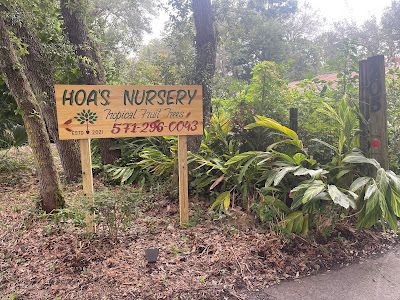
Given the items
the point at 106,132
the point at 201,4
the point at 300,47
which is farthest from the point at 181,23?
the point at 300,47

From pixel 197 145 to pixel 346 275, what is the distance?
2.53m

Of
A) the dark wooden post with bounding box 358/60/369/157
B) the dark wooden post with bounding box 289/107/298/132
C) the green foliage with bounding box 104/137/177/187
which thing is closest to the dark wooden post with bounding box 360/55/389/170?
the dark wooden post with bounding box 358/60/369/157

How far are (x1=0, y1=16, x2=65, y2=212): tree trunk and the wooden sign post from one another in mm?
487

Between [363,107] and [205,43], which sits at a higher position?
Answer: [205,43]

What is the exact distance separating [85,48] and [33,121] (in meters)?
2.15

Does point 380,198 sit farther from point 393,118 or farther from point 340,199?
point 393,118

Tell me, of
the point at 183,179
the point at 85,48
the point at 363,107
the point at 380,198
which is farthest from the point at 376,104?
the point at 85,48

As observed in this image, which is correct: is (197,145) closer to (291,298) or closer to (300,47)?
(291,298)

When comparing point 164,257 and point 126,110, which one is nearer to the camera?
point 164,257

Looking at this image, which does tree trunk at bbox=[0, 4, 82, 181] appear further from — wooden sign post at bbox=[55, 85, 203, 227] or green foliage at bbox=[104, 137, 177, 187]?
wooden sign post at bbox=[55, 85, 203, 227]

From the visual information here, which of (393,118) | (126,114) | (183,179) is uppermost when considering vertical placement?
(126,114)

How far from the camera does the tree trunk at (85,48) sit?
5.12m

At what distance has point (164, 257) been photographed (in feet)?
9.86

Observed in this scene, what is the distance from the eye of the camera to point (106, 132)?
3.46 meters
